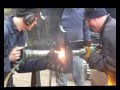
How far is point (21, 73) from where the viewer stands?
464 centimetres

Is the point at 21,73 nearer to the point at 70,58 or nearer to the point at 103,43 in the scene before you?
the point at 70,58

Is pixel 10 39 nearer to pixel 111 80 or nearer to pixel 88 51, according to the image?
pixel 88 51

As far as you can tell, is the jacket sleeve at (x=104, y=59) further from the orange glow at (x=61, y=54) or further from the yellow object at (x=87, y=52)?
the orange glow at (x=61, y=54)

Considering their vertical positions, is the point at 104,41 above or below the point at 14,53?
above

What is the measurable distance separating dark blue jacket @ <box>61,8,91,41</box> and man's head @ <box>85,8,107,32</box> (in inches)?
2.5

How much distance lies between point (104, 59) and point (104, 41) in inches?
6.7

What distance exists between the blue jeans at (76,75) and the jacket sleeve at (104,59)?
0.30ft

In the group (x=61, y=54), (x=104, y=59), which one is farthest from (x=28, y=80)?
(x=104, y=59)

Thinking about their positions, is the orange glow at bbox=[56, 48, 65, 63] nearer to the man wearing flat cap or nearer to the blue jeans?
the blue jeans

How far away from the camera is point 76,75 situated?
4672mm

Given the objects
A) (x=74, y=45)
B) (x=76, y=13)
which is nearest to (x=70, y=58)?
(x=74, y=45)

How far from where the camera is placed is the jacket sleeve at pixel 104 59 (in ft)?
15.0

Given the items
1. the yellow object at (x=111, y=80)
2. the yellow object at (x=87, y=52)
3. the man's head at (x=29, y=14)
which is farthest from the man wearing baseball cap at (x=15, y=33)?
the yellow object at (x=111, y=80)

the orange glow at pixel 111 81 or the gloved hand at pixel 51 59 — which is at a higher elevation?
the gloved hand at pixel 51 59
